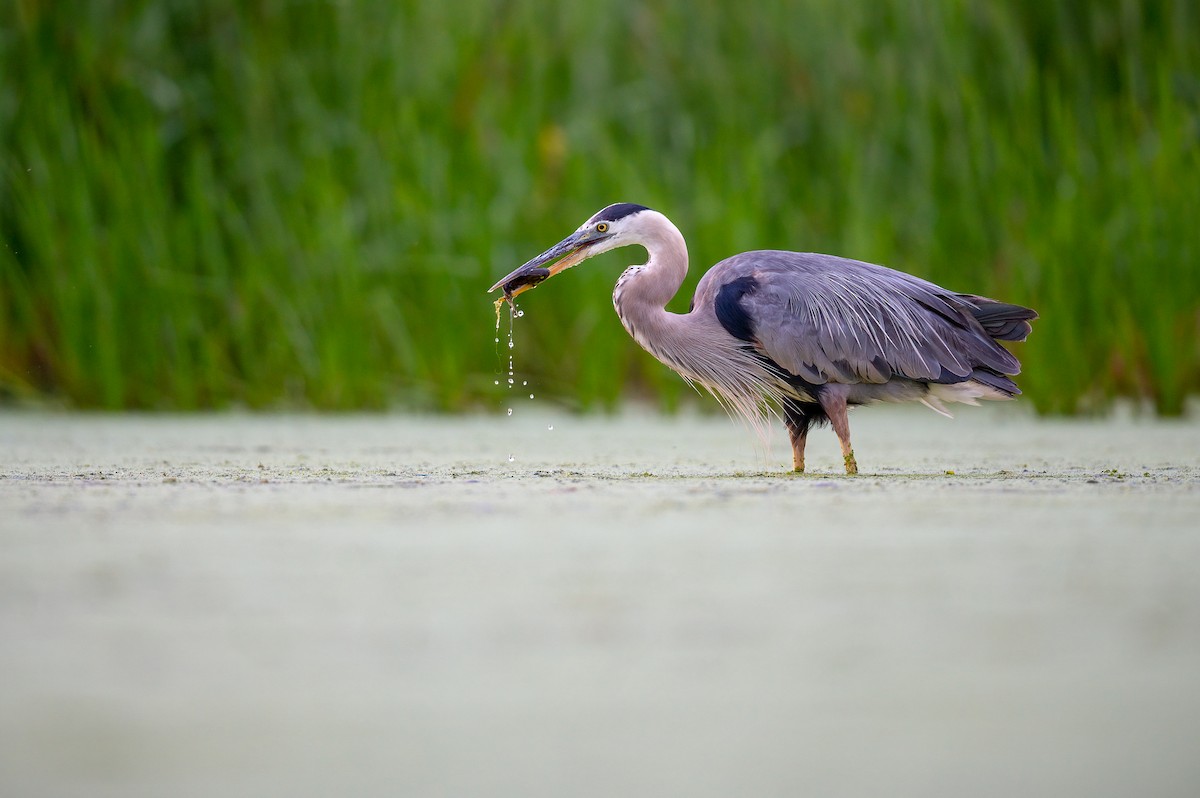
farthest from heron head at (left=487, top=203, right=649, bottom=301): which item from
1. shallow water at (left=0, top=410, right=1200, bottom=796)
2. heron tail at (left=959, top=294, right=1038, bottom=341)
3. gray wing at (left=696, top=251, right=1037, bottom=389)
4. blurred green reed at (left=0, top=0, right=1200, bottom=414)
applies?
blurred green reed at (left=0, top=0, right=1200, bottom=414)

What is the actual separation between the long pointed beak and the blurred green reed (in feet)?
4.29

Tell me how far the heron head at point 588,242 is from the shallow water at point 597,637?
1196mm

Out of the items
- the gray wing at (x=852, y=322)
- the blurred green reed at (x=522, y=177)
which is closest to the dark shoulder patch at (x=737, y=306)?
the gray wing at (x=852, y=322)

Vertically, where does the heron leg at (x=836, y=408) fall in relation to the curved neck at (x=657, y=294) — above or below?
below


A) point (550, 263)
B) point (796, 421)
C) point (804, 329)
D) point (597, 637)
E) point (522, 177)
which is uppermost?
point (522, 177)

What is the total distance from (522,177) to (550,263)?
1.72m

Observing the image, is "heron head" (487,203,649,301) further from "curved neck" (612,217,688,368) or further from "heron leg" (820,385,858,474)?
"heron leg" (820,385,858,474)

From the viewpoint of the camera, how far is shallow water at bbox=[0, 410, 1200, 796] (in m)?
1.27

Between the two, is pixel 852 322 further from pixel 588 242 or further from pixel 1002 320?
pixel 588 242

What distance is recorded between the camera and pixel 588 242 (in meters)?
4.38

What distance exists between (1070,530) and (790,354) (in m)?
1.62

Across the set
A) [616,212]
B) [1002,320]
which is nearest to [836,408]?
[1002,320]

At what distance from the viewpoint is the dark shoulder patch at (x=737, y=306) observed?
4152mm

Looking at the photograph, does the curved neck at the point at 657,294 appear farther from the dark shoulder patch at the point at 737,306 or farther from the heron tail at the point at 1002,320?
the heron tail at the point at 1002,320
